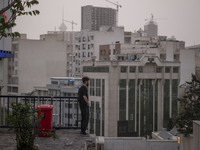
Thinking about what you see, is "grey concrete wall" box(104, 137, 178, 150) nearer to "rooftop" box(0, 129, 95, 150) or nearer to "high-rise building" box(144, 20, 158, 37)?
"rooftop" box(0, 129, 95, 150)

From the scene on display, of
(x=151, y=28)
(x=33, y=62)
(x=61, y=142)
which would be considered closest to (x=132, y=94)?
(x=33, y=62)

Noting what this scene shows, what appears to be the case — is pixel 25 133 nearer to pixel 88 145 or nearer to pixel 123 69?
pixel 88 145

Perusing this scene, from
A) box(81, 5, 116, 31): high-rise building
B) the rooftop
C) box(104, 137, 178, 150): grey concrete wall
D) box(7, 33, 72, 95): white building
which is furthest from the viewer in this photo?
box(81, 5, 116, 31): high-rise building

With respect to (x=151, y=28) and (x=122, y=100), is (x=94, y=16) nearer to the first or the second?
(x=151, y=28)

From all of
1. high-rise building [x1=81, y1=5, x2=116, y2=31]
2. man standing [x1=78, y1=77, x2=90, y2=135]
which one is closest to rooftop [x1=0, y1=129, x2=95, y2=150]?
man standing [x1=78, y1=77, x2=90, y2=135]

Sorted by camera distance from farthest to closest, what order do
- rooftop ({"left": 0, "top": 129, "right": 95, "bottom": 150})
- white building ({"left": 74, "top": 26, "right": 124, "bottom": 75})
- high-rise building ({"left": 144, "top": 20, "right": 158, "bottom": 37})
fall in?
high-rise building ({"left": 144, "top": 20, "right": 158, "bottom": 37}) → white building ({"left": 74, "top": 26, "right": 124, "bottom": 75}) → rooftop ({"left": 0, "top": 129, "right": 95, "bottom": 150})

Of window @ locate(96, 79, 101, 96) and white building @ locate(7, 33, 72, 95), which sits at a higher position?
white building @ locate(7, 33, 72, 95)

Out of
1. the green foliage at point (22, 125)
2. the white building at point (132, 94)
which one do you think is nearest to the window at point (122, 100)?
the white building at point (132, 94)

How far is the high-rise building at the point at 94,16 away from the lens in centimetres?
15138

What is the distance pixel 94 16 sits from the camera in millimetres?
151875

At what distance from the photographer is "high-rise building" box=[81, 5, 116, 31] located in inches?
5960

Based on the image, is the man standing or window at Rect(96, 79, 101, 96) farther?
window at Rect(96, 79, 101, 96)

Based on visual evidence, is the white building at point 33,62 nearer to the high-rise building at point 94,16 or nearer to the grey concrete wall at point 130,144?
the grey concrete wall at point 130,144

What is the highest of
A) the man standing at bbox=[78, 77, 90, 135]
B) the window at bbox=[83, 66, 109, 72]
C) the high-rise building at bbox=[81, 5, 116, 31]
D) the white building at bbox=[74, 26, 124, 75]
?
the high-rise building at bbox=[81, 5, 116, 31]
